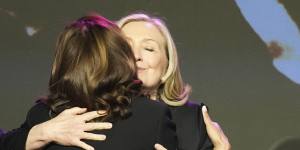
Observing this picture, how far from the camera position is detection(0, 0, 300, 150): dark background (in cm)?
248

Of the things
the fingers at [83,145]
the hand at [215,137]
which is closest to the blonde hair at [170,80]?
the hand at [215,137]

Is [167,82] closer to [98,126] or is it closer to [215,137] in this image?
[215,137]

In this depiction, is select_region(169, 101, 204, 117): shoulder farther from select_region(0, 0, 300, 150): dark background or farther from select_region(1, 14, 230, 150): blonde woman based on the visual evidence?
select_region(0, 0, 300, 150): dark background

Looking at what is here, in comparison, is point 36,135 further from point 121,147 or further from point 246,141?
point 246,141

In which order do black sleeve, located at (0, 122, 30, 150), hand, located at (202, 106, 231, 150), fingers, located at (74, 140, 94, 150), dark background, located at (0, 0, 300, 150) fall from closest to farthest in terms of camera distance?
1. fingers, located at (74, 140, 94, 150)
2. black sleeve, located at (0, 122, 30, 150)
3. hand, located at (202, 106, 231, 150)
4. dark background, located at (0, 0, 300, 150)

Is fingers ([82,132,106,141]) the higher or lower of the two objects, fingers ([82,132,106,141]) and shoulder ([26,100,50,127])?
the lower

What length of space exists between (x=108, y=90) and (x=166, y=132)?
0.16 m

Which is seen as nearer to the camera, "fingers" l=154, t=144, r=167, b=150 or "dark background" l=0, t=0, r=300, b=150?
"fingers" l=154, t=144, r=167, b=150

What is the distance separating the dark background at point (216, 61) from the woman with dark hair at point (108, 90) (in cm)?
135

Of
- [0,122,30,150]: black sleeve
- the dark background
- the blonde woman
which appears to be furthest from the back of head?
the dark background

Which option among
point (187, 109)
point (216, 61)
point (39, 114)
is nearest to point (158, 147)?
point (39, 114)

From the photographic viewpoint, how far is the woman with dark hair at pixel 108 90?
1.10 m

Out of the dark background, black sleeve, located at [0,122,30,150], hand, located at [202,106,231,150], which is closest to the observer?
black sleeve, located at [0,122,30,150]

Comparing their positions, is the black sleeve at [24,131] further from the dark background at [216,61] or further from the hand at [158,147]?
the dark background at [216,61]
